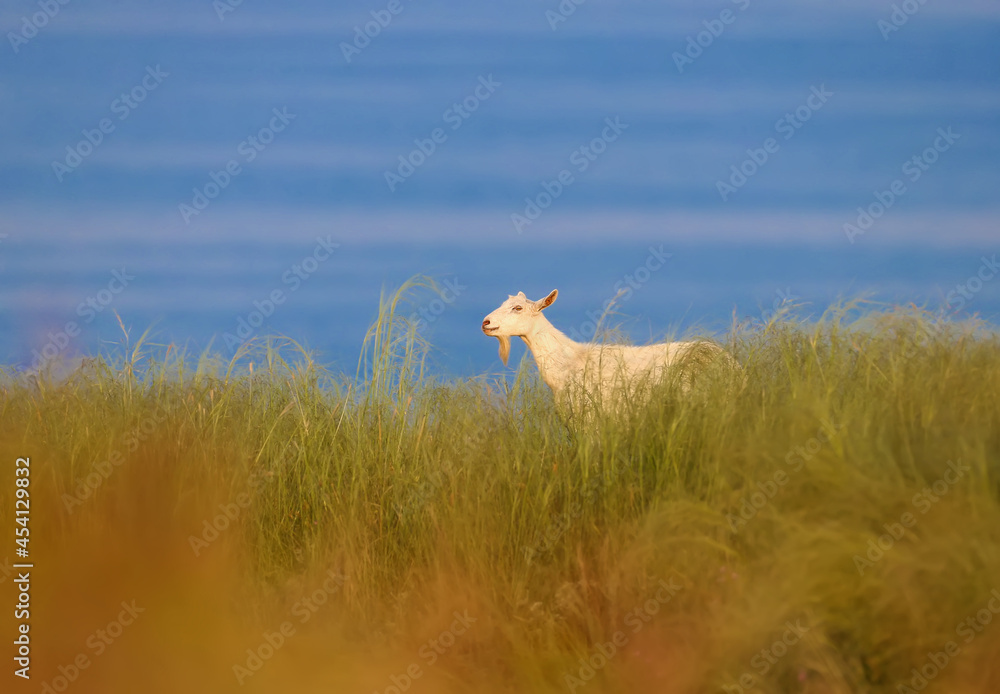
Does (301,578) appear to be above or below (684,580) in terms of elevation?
above

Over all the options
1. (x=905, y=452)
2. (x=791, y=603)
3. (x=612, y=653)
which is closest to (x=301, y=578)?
(x=612, y=653)

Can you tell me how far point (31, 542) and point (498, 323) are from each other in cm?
580

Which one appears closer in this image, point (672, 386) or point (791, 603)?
point (791, 603)

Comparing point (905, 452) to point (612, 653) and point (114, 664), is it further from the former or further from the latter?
point (114, 664)

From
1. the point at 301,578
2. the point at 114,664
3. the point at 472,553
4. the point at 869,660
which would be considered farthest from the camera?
the point at 301,578

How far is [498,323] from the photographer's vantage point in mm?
10539
